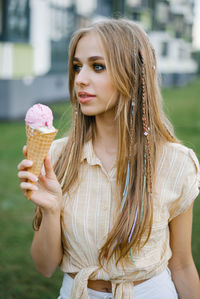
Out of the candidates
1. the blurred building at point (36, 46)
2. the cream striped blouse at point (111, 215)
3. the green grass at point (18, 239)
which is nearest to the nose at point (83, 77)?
the cream striped blouse at point (111, 215)

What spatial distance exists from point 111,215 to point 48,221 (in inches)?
13.4

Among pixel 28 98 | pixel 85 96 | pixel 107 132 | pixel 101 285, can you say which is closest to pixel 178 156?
pixel 107 132

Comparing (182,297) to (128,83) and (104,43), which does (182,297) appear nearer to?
(128,83)

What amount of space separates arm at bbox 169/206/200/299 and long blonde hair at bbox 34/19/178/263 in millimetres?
231

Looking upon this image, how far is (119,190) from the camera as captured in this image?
6.58 ft

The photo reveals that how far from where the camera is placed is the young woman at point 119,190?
6.32ft

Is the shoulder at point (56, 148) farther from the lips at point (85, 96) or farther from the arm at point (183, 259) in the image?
the arm at point (183, 259)

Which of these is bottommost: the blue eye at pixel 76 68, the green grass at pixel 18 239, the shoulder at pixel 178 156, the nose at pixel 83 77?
the green grass at pixel 18 239

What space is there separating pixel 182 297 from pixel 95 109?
1.21m

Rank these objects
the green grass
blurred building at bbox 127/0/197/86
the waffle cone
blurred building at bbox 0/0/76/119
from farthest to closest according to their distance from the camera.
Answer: blurred building at bbox 127/0/197/86 < blurred building at bbox 0/0/76/119 < the green grass < the waffle cone

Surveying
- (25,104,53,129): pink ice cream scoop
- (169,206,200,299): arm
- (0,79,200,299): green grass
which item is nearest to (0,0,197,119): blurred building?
(0,79,200,299): green grass

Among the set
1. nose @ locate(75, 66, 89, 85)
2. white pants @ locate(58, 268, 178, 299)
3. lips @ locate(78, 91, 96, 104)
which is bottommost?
white pants @ locate(58, 268, 178, 299)

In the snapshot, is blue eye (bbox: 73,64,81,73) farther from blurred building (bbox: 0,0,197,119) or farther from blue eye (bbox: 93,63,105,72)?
blurred building (bbox: 0,0,197,119)

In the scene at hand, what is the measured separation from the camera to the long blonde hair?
192 centimetres
